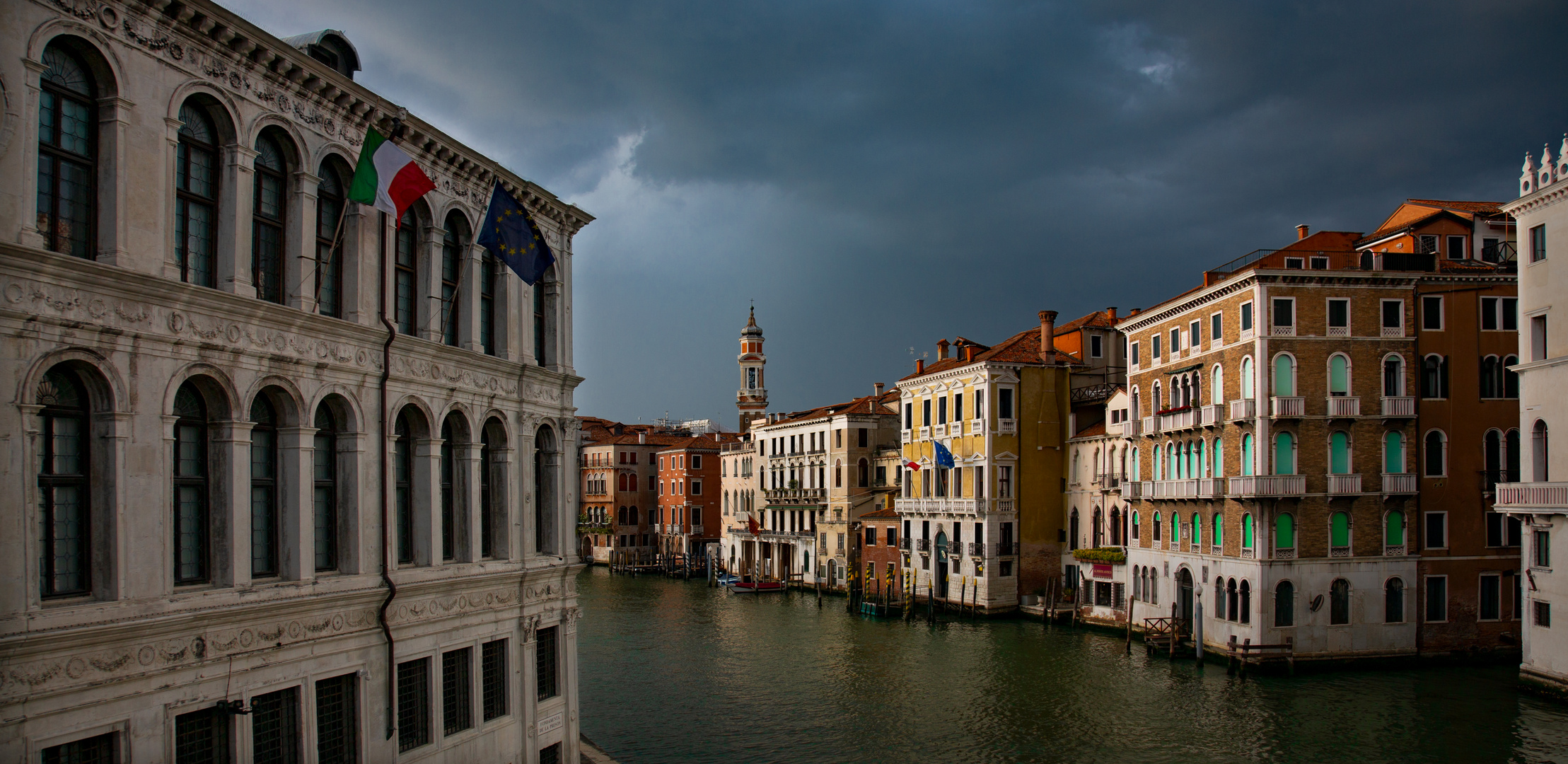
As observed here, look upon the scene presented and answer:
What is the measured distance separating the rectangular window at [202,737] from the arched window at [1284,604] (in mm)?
25105

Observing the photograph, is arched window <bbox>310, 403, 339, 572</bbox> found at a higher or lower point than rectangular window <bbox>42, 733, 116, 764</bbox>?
higher

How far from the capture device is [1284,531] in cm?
2780

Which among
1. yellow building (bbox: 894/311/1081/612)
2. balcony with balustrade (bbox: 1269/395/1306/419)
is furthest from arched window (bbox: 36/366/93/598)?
yellow building (bbox: 894/311/1081/612)

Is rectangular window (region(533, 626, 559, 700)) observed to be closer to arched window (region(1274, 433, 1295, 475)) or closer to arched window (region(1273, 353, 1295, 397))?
arched window (region(1274, 433, 1295, 475))

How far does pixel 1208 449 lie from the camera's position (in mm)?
30328

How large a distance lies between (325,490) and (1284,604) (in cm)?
2444

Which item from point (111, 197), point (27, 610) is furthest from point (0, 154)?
point (27, 610)

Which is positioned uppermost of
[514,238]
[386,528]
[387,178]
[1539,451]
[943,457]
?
[387,178]

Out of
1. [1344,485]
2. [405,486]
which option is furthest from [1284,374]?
[405,486]

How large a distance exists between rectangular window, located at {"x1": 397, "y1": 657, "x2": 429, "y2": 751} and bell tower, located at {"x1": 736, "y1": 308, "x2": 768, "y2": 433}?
62.2m

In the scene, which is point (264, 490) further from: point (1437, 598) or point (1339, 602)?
point (1437, 598)

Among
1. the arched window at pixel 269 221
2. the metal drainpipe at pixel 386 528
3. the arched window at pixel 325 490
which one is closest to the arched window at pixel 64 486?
the arched window at pixel 269 221

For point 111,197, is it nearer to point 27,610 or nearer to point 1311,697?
point 27,610

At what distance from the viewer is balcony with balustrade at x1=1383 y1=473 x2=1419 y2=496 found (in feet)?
91.6
